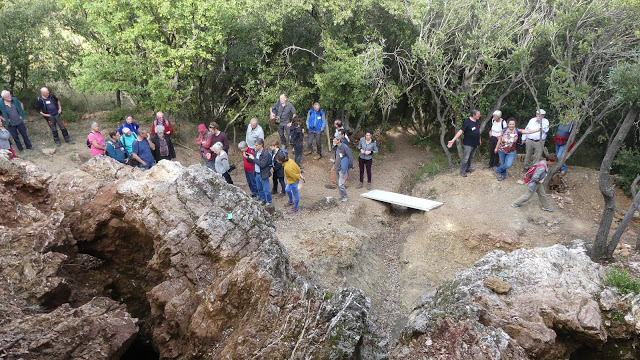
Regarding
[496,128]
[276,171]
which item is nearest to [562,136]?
[496,128]

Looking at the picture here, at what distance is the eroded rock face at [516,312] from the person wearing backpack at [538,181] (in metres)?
5.09

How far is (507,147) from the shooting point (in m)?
14.6

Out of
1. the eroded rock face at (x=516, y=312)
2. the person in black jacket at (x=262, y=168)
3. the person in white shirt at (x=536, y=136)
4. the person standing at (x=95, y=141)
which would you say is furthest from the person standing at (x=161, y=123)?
the person in white shirt at (x=536, y=136)

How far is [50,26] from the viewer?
16266 millimetres

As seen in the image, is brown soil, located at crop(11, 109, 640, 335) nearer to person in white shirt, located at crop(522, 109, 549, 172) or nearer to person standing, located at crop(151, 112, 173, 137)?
person in white shirt, located at crop(522, 109, 549, 172)

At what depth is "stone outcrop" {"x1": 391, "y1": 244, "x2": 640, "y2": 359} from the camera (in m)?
5.70

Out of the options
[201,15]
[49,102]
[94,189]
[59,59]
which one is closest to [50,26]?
[59,59]

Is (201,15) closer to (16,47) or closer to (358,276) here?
(16,47)

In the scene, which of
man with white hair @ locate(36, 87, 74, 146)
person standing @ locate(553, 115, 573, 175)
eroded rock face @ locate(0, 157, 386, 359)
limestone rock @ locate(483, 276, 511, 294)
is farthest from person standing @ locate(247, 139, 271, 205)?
person standing @ locate(553, 115, 573, 175)

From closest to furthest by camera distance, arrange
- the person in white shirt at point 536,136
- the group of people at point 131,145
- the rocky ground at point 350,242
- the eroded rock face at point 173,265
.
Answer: the eroded rock face at point 173,265
the rocky ground at point 350,242
the group of people at point 131,145
the person in white shirt at point 536,136

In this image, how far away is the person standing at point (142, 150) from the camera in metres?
12.6

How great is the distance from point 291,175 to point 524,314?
8.09 m

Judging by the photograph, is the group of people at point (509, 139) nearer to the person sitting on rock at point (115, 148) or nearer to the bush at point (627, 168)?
the bush at point (627, 168)

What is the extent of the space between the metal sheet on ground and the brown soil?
0.76ft
